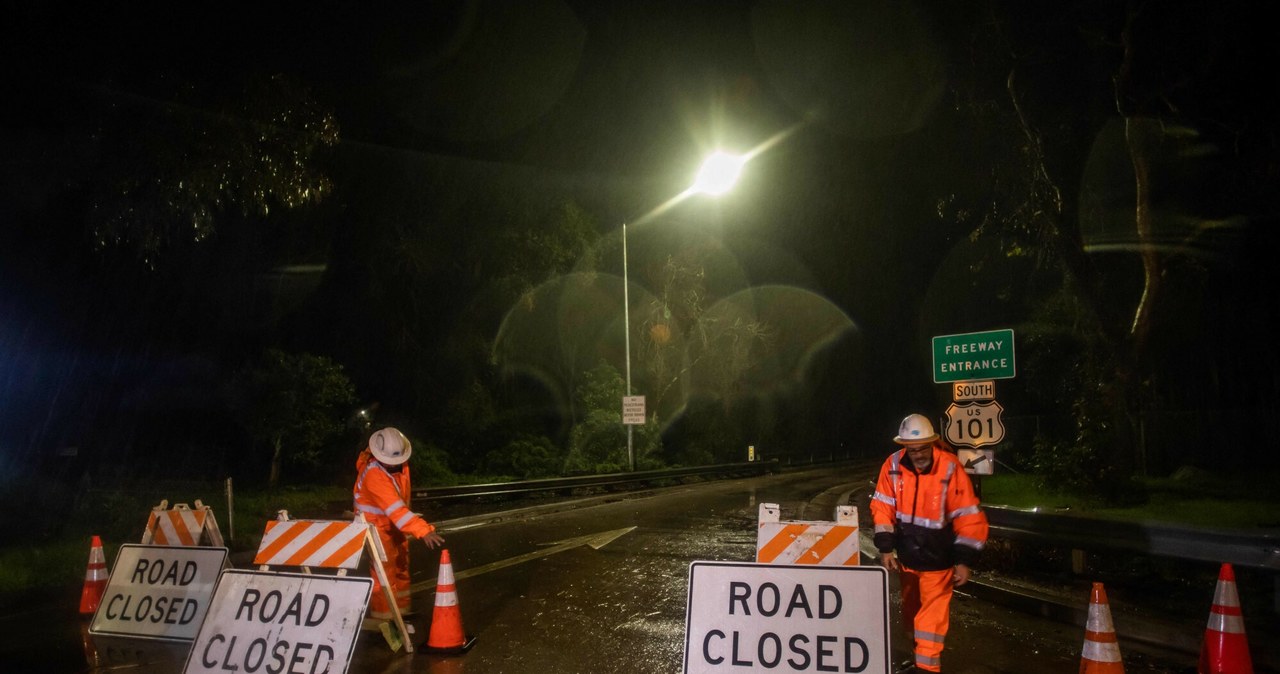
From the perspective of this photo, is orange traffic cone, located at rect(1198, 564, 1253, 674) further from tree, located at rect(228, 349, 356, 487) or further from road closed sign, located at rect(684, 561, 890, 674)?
tree, located at rect(228, 349, 356, 487)

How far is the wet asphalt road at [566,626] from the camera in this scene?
23.7 ft

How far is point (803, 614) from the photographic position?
544 centimetres

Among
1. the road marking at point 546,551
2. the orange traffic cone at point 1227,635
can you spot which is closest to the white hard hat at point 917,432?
the orange traffic cone at point 1227,635

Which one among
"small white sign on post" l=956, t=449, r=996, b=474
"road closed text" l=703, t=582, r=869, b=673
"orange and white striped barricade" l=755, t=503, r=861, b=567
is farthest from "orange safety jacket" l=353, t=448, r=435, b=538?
"small white sign on post" l=956, t=449, r=996, b=474

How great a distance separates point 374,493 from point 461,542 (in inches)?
284

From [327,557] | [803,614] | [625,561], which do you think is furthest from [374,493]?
[625,561]

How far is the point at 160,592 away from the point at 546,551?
5940mm

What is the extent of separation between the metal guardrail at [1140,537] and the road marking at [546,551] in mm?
5423

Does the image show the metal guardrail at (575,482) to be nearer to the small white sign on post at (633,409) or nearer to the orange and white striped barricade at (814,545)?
the small white sign on post at (633,409)

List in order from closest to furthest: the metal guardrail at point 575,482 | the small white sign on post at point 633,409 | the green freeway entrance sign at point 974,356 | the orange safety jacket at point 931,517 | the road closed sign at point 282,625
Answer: the road closed sign at point 282,625
the orange safety jacket at point 931,517
the green freeway entrance sign at point 974,356
the metal guardrail at point 575,482
the small white sign on post at point 633,409

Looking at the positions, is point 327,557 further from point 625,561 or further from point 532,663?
point 625,561

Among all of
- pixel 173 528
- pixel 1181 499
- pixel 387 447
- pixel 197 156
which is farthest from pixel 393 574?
pixel 1181 499

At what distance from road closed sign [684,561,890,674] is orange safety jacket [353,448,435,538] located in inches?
105

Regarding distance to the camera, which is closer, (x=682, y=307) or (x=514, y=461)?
(x=514, y=461)
